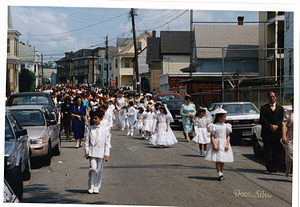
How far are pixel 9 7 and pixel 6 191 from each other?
2.98 m

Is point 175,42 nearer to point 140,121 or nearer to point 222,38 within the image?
point 222,38

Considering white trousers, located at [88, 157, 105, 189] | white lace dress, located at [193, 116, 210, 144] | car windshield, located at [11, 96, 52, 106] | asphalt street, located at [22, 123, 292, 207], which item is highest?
car windshield, located at [11, 96, 52, 106]

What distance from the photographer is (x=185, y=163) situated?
10.1 meters

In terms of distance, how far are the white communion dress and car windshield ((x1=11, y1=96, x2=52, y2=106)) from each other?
7666 mm

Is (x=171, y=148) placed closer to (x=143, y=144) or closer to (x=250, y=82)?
(x=143, y=144)

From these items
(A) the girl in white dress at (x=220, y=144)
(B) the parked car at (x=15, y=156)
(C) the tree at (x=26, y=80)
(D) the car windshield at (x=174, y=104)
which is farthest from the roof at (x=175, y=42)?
(B) the parked car at (x=15, y=156)

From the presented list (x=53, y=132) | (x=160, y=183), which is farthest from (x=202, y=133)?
(x=53, y=132)

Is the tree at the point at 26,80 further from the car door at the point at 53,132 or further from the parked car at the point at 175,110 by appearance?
the car door at the point at 53,132

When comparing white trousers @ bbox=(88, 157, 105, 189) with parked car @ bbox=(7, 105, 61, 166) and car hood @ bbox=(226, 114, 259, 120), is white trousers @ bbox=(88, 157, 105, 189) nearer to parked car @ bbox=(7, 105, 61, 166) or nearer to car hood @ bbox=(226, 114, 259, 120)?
parked car @ bbox=(7, 105, 61, 166)

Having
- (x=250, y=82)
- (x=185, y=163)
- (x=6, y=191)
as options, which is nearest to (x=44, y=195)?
(x=6, y=191)

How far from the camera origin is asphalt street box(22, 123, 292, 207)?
21.7 ft

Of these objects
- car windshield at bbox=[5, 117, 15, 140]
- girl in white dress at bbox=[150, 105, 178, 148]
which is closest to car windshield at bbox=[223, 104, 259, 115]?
girl in white dress at bbox=[150, 105, 178, 148]

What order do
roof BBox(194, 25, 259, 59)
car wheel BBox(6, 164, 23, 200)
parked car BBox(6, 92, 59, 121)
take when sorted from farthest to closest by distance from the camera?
1. roof BBox(194, 25, 259, 59)
2. parked car BBox(6, 92, 59, 121)
3. car wheel BBox(6, 164, 23, 200)

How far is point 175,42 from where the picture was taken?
48.5 m
